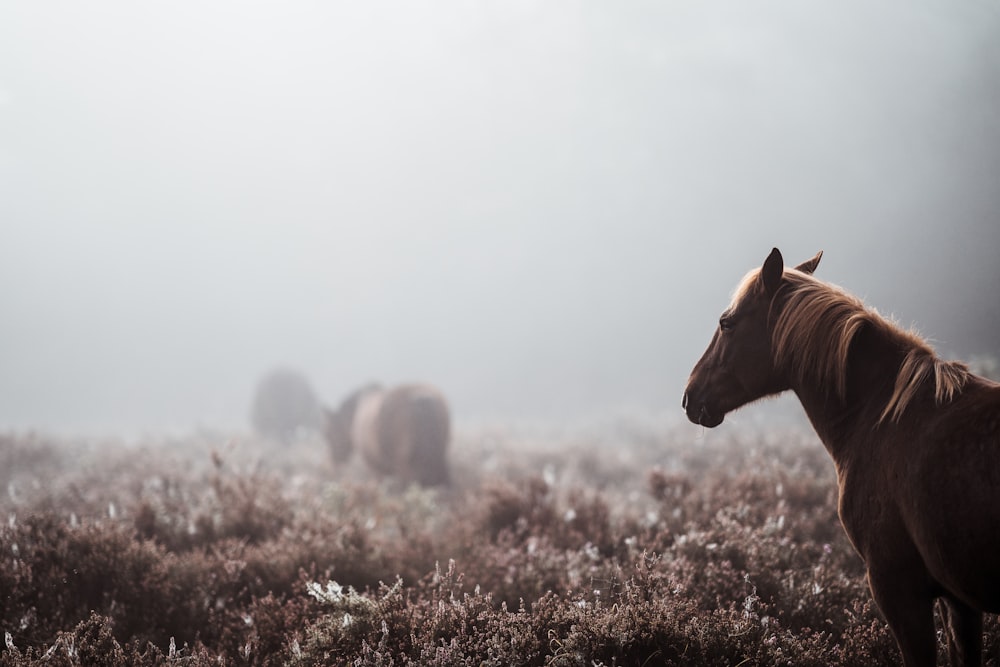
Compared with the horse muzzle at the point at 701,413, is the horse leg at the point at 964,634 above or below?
below

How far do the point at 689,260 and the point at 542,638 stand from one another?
33290 millimetres

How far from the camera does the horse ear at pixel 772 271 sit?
2385 millimetres

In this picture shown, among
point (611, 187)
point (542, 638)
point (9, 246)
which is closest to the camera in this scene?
point (542, 638)

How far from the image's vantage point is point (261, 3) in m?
59.1

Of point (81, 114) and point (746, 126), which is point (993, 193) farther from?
point (81, 114)

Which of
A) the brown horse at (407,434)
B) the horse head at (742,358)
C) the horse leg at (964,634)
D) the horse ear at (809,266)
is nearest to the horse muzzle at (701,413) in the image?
the horse head at (742,358)

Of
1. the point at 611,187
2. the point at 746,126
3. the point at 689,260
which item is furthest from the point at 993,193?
the point at 611,187

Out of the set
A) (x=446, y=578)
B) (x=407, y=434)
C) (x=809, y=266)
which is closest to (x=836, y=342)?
(x=809, y=266)

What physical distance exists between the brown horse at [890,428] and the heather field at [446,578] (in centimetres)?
76

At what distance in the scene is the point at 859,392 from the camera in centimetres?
235

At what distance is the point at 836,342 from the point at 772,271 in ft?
1.41

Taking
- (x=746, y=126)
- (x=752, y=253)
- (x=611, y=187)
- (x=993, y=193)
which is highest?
(x=611, y=187)

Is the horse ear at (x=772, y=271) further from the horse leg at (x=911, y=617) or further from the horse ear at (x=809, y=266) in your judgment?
the horse leg at (x=911, y=617)

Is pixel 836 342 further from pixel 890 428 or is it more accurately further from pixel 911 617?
pixel 911 617
